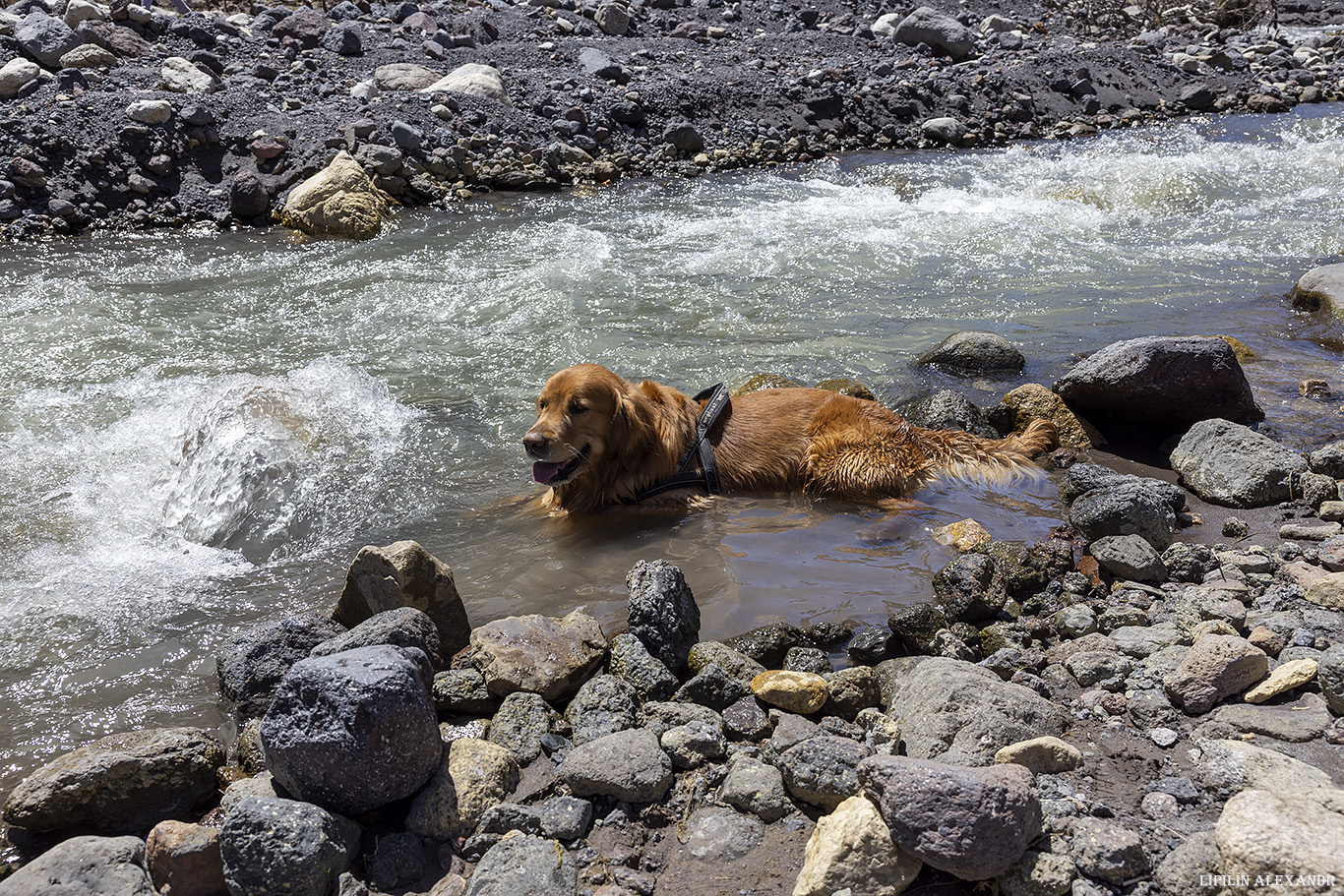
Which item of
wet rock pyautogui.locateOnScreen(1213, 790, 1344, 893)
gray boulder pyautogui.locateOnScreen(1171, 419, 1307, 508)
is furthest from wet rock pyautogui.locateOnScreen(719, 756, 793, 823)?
gray boulder pyautogui.locateOnScreen(1171, 419, 1307, 508)

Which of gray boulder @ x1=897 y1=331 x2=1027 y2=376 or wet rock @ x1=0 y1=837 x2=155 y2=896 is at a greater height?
gray boulder @ x1=897 y1=331 x2=1027 y2=376

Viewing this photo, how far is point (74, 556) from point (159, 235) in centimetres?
→ 781

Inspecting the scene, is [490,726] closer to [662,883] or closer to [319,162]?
[662,883]

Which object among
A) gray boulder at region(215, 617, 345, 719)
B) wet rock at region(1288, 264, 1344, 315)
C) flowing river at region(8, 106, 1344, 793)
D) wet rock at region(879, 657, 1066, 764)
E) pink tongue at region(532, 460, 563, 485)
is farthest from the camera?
wet rock at region(1288, 264, 1344, 315)

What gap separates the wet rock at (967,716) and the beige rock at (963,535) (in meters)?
1.68

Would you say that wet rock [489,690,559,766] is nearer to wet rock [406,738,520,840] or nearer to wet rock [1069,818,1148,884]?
wet rock [406,738,520,840]

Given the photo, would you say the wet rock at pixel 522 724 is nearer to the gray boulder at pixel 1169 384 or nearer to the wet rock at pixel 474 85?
the gray boulder at pixel 1169 384

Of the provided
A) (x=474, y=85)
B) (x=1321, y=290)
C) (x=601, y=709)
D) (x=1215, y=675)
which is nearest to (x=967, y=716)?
(x=1215, y=675)

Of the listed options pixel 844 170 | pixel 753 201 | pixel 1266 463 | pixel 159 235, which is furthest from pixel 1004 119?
pixel 159 235

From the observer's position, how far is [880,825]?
268 centimetres

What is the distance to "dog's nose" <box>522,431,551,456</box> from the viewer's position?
5352mm

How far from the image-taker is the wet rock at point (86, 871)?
104 inches

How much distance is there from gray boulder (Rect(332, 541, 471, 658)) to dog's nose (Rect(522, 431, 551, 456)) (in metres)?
1.29

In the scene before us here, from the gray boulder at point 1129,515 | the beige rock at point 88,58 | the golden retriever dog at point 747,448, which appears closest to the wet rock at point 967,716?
the gray boulder at point 1129,515
